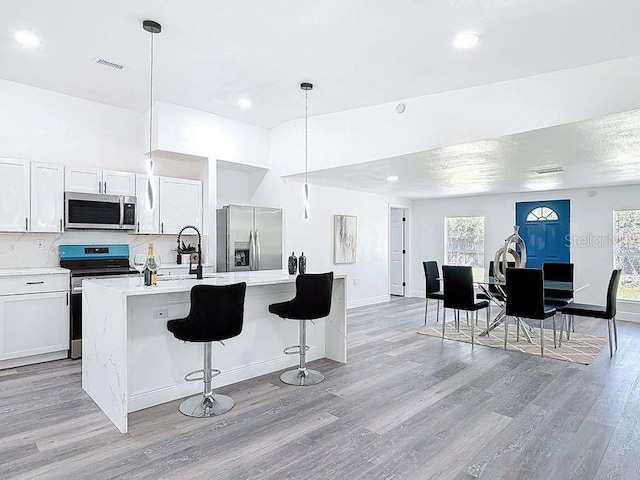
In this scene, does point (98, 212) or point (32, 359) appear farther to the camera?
point (98, 212)

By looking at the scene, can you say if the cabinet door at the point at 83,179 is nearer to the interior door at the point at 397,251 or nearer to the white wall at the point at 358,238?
the white wall at the point at 358,238

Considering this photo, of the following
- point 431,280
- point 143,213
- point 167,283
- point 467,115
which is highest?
point 467,115

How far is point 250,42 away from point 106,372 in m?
2.88

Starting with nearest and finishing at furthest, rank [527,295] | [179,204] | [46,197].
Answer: [46,197] < [527,295] < [179,204]

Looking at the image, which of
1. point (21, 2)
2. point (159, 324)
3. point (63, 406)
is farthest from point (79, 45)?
point (63, 406)

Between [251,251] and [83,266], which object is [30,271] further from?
[251,251]

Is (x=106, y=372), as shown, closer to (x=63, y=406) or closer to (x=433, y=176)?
(x=63, y=406)

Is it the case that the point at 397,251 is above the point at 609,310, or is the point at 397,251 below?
above

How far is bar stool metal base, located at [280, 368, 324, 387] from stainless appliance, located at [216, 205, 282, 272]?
2.14 meters

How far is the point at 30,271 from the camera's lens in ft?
13.9

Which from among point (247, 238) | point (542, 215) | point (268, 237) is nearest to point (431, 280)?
point (268, 237)

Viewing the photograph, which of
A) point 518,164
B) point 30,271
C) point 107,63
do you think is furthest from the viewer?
point 518,164

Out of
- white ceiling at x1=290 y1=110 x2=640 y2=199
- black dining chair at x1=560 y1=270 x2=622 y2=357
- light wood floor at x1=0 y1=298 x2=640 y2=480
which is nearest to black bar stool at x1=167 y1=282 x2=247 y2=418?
light wood floor at x1=0 y1=298 x2=640 y2=480

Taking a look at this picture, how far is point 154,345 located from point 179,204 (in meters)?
2.73
